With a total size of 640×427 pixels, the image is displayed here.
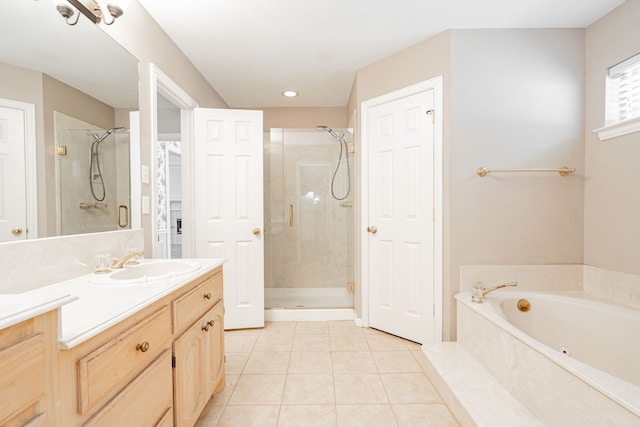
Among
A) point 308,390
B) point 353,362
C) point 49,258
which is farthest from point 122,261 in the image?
point 353,362

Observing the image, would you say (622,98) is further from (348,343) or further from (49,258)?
(49,258)

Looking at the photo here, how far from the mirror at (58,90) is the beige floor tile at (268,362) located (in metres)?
1.25

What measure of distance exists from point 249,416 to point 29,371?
1.26m

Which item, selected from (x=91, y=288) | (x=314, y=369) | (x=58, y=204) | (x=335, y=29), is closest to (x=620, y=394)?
(x=314, y=369)

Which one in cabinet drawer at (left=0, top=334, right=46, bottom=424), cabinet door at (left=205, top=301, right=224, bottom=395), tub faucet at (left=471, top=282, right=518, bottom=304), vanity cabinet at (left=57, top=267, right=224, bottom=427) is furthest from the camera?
tub faucet at (left=471, top=282, right=518, bottom=304)

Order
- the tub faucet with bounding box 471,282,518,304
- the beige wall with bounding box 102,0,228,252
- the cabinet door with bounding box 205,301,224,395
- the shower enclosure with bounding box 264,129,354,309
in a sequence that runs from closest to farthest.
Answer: the cabinet door with bounding box 205,301,224,395 → the beige wall with bounding box 102,0,228,252 → the tub faucet with bounding box 471,282,518,304 → the shower enclosure with bounding box 264,129,354,309

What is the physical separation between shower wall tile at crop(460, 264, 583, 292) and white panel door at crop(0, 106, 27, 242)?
7.80 ft

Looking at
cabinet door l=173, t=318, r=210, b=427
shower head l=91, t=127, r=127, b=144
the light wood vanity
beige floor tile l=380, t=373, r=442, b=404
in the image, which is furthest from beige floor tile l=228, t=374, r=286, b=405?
shower head l=91, t=127, r=127, b=144

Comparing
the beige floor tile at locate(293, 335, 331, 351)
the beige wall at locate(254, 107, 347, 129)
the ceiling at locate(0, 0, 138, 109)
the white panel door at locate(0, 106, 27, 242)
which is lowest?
the beige floor tile at locate(293, 335, 331, 351)

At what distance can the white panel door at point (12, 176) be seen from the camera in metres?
0.96

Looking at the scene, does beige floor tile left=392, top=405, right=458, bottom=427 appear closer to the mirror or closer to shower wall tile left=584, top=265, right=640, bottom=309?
shower wall tile left=584, top=265, right=640, bottom=309

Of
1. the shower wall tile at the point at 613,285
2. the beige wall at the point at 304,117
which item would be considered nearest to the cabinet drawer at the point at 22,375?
the shower wall tile at the point at 613,285

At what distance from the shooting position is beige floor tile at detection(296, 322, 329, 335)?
8.40 ft

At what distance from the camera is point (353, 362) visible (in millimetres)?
2047
